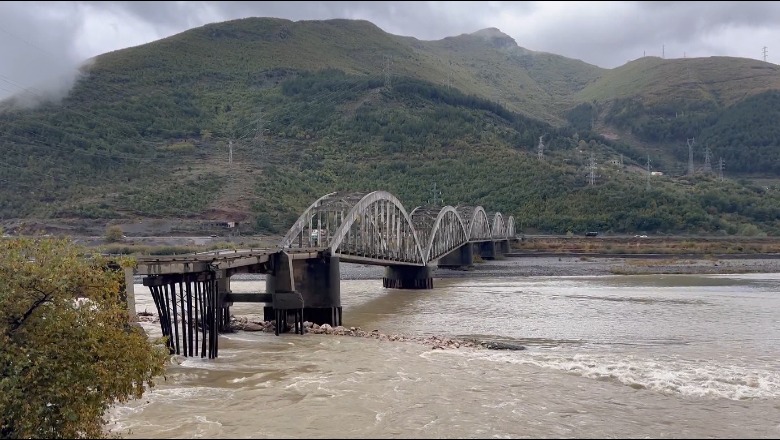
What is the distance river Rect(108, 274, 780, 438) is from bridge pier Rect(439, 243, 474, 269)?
43086 millimetres

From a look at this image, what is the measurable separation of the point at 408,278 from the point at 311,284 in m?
24.2

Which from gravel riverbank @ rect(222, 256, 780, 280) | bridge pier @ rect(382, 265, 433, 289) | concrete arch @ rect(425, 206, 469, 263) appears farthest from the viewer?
gravel riverbank @ rect(222, 256, 780, 280)

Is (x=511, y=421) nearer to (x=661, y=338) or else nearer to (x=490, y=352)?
(x=490, y=352)

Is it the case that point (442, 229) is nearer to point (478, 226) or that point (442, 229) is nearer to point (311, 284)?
point (478, 226)

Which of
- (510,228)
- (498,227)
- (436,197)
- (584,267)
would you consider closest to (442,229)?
(584,267)

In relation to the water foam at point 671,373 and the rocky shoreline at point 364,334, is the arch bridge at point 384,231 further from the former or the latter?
the water foam at point 671,373

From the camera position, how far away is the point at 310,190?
116188mm

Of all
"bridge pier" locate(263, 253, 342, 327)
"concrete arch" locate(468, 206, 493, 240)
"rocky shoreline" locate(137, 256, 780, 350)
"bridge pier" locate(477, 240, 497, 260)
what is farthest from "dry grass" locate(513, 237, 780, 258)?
"bridge pier" locate(263, 253, 342, 327)

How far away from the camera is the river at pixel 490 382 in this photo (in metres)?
17.7

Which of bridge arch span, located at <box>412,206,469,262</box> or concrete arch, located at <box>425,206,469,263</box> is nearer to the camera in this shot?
concrete arch, located at <box>425,206,469,263</box>

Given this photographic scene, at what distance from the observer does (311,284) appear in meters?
37.8

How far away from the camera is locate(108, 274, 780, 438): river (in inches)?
698

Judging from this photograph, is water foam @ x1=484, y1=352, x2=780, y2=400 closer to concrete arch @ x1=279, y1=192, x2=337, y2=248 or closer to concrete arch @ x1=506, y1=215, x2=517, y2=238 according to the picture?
concrete arch @ x1=279, y1=192, x2=337, y2=248

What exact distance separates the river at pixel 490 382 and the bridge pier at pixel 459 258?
43.1 m
